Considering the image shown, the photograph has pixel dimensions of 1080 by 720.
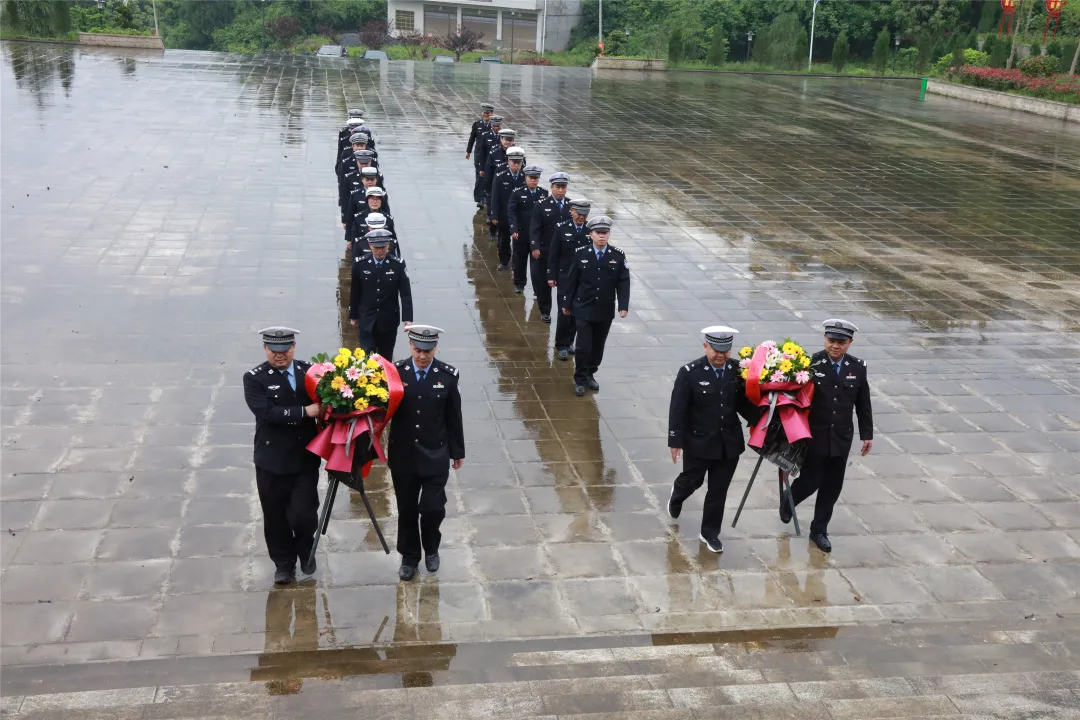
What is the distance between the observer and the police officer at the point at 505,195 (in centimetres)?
1263

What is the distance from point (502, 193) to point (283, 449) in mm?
7421

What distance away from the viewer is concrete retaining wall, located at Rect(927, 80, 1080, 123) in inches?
1134

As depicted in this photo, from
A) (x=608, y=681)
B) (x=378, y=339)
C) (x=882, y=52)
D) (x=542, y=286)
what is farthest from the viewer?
(x=882, y=52)

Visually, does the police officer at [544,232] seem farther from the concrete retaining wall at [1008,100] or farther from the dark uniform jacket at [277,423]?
the concrete retaining wall at [1008,100]

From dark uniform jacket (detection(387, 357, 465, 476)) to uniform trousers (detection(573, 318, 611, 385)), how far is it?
3.21 metres

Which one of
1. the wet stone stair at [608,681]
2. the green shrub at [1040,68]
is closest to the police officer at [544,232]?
the wet stone stair at [608,681]

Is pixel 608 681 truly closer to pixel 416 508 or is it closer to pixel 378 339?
pixel 416 508

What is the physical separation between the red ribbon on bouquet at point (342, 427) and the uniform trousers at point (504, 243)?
270 inches

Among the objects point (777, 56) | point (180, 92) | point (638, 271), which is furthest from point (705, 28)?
point (638, 271)

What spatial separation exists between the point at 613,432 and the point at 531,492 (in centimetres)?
135

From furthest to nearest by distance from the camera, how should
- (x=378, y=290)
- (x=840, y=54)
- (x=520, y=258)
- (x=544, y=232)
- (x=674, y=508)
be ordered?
(x=840, y=54)
(x=520, y=258)
(x=544, y=232)
(x=378, y=290)
(x=674, y=508)

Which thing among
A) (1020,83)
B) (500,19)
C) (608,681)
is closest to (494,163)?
(608,681)

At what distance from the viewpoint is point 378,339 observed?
915cm

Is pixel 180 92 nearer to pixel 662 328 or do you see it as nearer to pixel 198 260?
pixel 198 260
